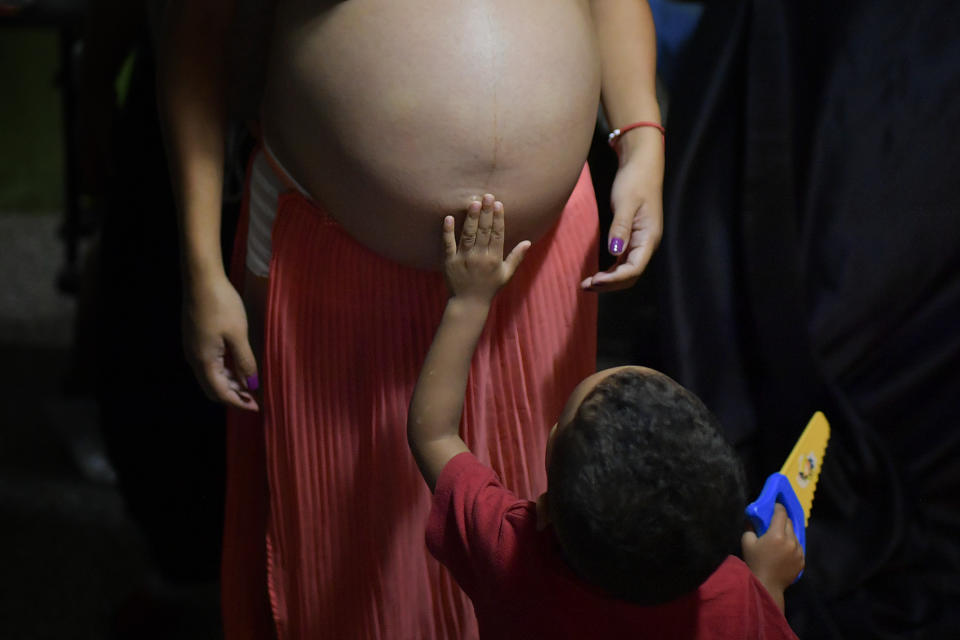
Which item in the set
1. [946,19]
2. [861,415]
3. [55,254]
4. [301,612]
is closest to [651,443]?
[301,612]

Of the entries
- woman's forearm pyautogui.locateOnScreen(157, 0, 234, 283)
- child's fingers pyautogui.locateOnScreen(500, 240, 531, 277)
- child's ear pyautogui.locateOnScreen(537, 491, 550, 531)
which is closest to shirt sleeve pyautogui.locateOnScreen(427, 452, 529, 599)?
child's ear pyautogui.locateOnScreen(537, 491, 550, 531)

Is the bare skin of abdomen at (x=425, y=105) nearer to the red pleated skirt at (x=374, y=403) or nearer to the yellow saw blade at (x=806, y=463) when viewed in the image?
the red pleated skirt at (x=374, y=403)

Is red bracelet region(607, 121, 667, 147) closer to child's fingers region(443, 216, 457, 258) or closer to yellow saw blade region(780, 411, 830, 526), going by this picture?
child's fingers region(443, 216, 457, 258)

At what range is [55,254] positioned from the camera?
8.97ft

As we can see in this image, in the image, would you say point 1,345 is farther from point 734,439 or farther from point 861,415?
point 861,415

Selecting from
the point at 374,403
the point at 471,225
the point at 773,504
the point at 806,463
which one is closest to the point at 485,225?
the point at 471,225

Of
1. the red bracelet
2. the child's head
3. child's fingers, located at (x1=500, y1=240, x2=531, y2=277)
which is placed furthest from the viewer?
the red bracelet

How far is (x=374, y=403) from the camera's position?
0.82m

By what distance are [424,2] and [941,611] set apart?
3.74 feet

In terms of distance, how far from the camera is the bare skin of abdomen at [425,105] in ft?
2.32

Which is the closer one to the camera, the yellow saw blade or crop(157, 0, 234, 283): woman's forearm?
crop(157, 0, 234, 283): woman's forearm

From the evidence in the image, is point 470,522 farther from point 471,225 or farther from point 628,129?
point 628,129

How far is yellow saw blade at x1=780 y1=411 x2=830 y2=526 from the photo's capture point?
3.09 feet

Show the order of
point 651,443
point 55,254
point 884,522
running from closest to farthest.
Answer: point 651,443 < point 884,522 < point 55,254
